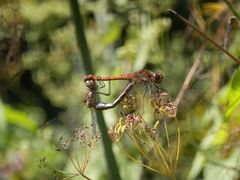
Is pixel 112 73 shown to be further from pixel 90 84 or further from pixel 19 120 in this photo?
pixel 90 84

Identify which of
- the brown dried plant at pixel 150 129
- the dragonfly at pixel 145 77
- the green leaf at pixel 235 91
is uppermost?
the green leaf at pixel 235 91

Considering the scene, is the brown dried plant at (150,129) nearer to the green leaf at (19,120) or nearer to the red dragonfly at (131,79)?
the red dragonfly at (131,79)

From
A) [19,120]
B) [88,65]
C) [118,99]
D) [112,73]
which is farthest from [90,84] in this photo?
[112,73]

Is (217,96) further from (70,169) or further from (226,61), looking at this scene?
(70,169)

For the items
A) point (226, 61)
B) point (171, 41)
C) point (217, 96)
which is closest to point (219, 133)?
point (217, 96)

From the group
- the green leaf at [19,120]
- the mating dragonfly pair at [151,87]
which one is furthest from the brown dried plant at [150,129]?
the green leaf at [19,120]

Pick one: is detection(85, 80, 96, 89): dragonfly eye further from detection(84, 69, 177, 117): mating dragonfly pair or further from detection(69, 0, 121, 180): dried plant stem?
detection(69, 0, 121, 180): dried plant stem

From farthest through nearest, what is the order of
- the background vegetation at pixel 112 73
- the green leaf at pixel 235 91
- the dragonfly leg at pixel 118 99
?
1. the background vegetation at pixel 112 73
2. the green leaf at pixel 235 91
3. the dragonfly leg at pixel 118 99

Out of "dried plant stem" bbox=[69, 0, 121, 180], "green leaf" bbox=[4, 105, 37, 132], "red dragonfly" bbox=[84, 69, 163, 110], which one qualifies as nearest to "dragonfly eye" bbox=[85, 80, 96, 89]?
"red dragonfly" bbox=[84, 69, 163, 110]
